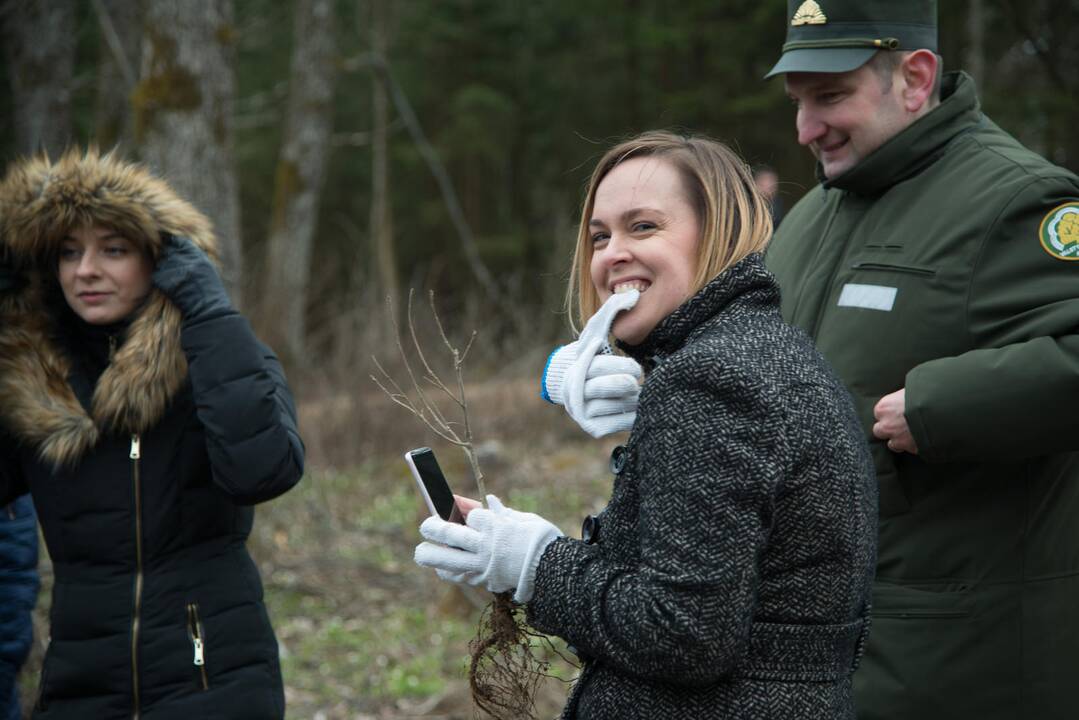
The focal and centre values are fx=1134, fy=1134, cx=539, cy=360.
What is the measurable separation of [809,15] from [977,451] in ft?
4.19

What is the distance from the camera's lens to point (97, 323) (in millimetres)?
3322

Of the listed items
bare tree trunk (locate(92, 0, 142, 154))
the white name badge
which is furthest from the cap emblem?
bare tree trunk (locate(92, 0, 142, 154))

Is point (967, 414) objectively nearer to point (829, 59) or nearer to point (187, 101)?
point (829, 59)

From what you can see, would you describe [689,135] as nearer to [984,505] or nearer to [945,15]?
[984,505]

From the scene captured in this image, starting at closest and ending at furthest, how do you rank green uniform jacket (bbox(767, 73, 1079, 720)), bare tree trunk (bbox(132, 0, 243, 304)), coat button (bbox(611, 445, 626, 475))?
coat button (bbox(611, 445, 626, 475))
green uniform jacket (bbox(767, 73, 1079, 720))
bare tree trunk (bbox(132, 0, 243, 304))

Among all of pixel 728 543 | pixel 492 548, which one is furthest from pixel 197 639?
pixel 728 543

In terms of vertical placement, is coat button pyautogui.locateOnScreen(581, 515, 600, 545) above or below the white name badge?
below

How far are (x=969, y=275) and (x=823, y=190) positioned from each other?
71 centimetres

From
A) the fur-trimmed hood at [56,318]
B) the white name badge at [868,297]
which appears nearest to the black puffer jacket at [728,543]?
the white name badge at [868,297]

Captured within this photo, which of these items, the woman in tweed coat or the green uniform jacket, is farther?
the green uniform jacket

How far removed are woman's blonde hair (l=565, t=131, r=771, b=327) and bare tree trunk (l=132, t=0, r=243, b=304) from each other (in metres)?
4.35

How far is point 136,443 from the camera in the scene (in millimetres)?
3152

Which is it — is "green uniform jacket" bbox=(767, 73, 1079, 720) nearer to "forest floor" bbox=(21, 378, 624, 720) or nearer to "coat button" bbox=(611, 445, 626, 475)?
"coat button" bbox=(611, 445, 626, 475)

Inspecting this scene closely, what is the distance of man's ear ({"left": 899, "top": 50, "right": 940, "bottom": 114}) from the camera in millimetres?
2934
